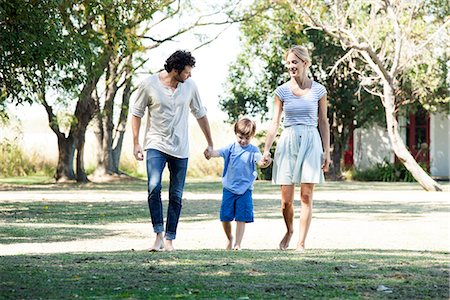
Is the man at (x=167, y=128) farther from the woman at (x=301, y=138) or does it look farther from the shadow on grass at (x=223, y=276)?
the woman at (x=301, y=138)

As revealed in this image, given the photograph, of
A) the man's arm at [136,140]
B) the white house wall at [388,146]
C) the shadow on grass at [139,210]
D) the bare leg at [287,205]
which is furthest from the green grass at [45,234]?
the white house wall at [388,146]

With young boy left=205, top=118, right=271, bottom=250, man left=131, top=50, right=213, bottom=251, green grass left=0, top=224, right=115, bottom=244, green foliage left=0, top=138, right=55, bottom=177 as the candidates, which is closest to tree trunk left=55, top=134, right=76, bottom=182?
green foliage left=0, top=138, right=55, bottom=177

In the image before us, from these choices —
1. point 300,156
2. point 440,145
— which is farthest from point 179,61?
point 440,145

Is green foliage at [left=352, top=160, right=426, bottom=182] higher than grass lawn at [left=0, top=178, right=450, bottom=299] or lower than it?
higher

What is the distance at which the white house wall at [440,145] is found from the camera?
4334cm

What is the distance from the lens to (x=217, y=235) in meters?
13.9

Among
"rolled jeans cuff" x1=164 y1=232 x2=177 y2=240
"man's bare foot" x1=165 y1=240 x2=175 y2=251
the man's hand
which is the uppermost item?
the man's hand

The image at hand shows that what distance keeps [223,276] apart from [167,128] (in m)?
2.68

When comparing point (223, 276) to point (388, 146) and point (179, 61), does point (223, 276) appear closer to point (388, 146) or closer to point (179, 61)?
point (179, 61)

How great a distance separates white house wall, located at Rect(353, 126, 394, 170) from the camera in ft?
145

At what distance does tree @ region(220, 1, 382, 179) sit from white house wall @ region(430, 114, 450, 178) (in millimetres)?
3011

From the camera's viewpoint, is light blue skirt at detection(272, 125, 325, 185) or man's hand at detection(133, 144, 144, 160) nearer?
man's hand at detection(133, 144, 144, 160)

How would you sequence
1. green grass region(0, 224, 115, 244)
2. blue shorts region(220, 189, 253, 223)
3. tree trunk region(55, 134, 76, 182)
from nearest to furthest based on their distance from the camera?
blue shorts region(220, 189, 253, 223)
green grass region(0, 224, 115, 244)
tree trunk region(55, 134, 76, 182)

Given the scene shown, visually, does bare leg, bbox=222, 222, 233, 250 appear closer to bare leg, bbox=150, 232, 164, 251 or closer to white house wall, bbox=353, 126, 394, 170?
bare leg, bbox=150, 232, 164, 251
